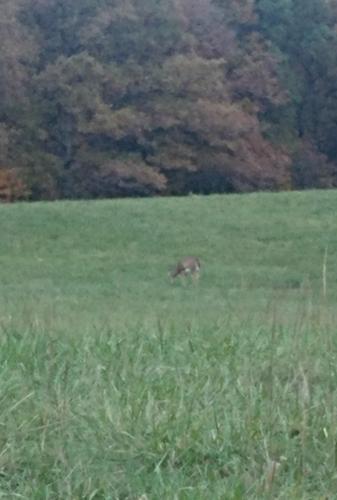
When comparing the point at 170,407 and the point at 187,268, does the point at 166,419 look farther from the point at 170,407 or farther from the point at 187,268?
the point at 187,268

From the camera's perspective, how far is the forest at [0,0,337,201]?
138ft

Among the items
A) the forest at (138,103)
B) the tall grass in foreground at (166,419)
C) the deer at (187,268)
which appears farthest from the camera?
the forest at (138,103)

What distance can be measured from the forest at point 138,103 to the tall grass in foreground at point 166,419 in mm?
35575

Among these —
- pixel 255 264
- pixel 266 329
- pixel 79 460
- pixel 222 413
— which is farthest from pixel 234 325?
pixel 255 264

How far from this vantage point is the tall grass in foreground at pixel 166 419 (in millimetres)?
4578

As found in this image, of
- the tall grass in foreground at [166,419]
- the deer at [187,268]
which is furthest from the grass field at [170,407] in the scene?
the deer at [187,268]

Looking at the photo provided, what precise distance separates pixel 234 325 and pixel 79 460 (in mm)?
3206

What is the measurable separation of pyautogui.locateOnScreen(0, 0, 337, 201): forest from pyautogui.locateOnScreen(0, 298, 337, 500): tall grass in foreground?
35575mm

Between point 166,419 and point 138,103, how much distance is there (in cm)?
3890

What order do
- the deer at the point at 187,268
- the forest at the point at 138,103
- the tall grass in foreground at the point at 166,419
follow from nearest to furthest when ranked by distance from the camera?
the tall grass in foreground at the point at 166,419, the deer at the point at 187,268, the forest at the point at 138,103

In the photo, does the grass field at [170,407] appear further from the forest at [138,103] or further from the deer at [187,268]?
the forest at [138,103]

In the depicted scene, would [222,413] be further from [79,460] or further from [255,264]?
[255,264]

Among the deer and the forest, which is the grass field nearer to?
the deer

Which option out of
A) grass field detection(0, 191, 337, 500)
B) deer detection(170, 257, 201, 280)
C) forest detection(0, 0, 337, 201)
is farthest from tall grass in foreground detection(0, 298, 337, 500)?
forest detection(0, 0, 337, 201)
